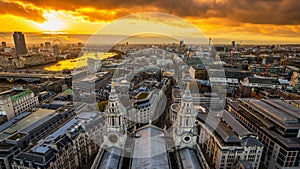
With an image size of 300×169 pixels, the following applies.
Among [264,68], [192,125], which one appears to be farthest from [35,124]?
[264,68]

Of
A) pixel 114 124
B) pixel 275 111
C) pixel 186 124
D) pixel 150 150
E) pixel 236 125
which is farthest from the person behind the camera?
pixel 275 111

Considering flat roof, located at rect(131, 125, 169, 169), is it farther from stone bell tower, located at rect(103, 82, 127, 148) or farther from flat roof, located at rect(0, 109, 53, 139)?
flat roof, located at rect(0, 109, 53, 139)

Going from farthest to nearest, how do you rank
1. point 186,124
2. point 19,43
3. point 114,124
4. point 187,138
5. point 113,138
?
point 19,43 < point 187,138 < point 186,124 < point 113,138 < point 114,124

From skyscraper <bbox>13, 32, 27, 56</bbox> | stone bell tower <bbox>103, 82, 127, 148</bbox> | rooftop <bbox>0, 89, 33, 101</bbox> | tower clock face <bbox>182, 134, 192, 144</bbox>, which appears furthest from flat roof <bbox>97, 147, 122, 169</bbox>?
skyscraper <bbox>13, 32, 27, 56</bbox>

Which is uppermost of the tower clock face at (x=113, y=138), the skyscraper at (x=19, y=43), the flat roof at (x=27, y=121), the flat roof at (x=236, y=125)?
the skyscraper at (x=19, y=43)

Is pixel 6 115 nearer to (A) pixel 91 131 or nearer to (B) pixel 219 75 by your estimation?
(A) pixel 91 131

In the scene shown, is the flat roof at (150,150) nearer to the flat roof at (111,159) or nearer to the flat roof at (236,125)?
the flat roof at (111,159)

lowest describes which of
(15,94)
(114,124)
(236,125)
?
(236,125)

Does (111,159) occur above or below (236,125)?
above

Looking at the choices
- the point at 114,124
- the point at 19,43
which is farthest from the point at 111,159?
the point at 19,43

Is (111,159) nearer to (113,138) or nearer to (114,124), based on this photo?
(113,138)

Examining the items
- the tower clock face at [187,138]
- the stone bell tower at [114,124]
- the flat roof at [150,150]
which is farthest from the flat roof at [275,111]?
the stone bell tower at [114,124]
